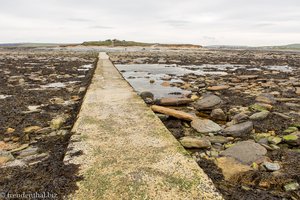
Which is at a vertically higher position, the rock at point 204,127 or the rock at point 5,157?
the rock at point 5,157

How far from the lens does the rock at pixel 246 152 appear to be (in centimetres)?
328

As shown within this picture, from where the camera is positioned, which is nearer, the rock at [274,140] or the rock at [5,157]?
the rock at [5,157]

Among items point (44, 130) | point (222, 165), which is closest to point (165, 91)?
point (44, 130)

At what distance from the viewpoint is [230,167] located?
10.1 feet

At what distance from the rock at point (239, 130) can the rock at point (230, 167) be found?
3.64ft

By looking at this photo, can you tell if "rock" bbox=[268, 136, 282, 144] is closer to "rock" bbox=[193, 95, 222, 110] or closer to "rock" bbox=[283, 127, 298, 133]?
"rock" bbox=[283, 127, 298, 133]

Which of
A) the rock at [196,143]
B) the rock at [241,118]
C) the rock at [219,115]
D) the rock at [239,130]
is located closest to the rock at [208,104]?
the rock at [219,115]

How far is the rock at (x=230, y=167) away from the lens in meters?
2.94

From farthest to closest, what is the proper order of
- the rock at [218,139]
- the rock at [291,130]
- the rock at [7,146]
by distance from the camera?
the rock at [291,130] → the rock at [218,139] → the rock at [7,146]

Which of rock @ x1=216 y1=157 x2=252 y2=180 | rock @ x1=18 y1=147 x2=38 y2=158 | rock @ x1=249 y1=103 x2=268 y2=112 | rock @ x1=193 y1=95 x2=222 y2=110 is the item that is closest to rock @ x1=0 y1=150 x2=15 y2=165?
rock @ x1=18 y1=147 x2=38 y2=158

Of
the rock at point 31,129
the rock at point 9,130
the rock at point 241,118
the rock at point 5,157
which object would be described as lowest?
the rock at point 9,130

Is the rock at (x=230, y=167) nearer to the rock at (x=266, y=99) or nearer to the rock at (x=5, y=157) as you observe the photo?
the rock at (x=5, y=157)

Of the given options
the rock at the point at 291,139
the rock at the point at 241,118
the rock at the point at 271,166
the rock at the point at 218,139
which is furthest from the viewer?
the rock at the point at 241,118

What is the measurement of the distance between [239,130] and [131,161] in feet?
7.88
